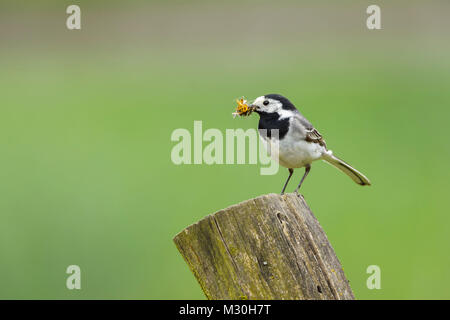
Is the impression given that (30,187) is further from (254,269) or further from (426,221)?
(254,269)

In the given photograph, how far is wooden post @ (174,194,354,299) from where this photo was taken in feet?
10.3

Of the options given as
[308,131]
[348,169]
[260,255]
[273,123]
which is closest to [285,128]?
[273,123]

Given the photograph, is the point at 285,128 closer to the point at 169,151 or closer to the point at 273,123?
the point at 273,123

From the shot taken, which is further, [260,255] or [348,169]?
[348,169]

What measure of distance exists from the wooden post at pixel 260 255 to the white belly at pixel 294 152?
6.45 feet

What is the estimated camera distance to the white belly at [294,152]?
5238mm

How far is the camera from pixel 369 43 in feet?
58.3

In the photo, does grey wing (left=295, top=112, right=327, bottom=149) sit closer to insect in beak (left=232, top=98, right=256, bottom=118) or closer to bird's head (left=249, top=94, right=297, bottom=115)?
bird's head (left=249, top=94, right=297, bottom=115)

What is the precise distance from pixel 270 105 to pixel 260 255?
2.24 m

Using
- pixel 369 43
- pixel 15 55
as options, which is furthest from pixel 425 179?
pixel 15 55

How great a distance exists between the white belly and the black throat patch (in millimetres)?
60

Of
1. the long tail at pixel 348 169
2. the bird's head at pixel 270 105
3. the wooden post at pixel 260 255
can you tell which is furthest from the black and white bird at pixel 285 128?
the wooden post at pixel 260 255

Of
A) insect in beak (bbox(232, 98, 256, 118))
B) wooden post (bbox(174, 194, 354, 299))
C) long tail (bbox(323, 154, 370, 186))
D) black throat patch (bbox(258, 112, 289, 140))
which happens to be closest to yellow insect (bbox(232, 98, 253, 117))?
insect in beak (bbox(232, 98, 256, 118))

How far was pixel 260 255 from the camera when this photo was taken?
316cm
